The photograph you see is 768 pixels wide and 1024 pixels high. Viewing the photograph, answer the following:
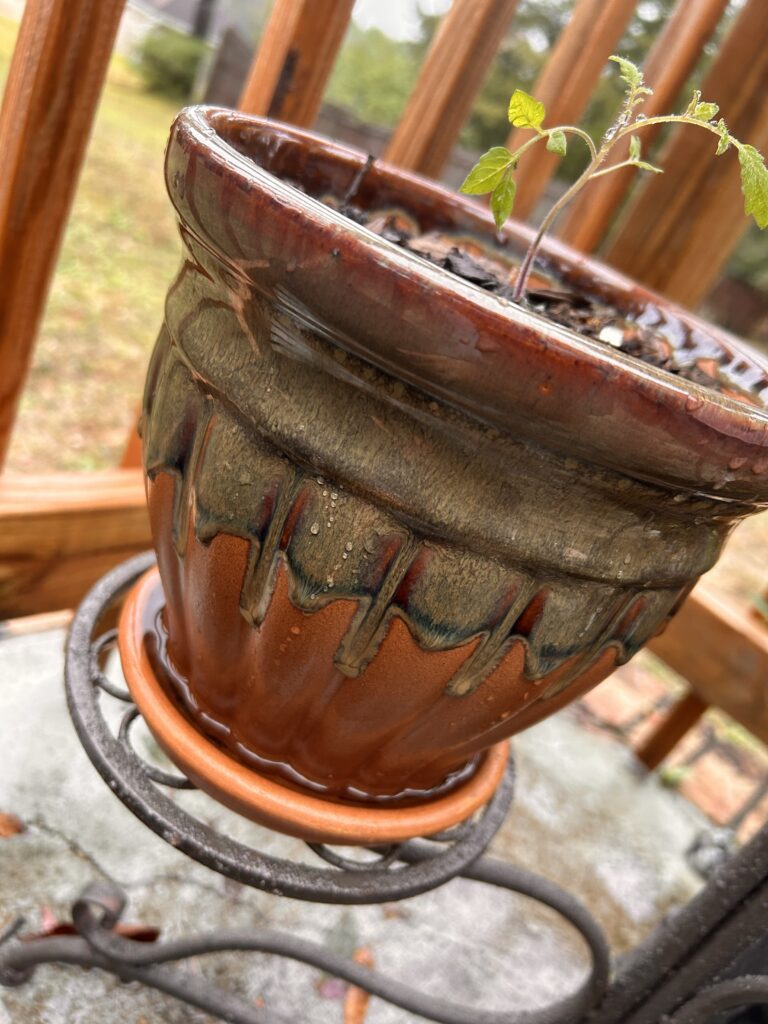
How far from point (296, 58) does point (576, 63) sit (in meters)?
0.48

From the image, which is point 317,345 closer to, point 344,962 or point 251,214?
point 251,214

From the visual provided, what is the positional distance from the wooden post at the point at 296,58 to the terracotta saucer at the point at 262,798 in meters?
0.78

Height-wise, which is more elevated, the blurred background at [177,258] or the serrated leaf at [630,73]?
the serrated leaf at [630,73]

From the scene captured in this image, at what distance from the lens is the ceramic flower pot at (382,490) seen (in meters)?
0.47

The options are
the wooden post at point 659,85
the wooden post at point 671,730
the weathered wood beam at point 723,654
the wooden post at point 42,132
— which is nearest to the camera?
the wooden post at point 42,132


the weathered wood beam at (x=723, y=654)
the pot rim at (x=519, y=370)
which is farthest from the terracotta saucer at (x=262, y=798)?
the weathered wood beam at (x=723, y=654)

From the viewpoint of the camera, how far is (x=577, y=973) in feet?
4.30

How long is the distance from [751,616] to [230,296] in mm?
1416

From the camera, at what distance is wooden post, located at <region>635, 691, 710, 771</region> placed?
1.77 metres

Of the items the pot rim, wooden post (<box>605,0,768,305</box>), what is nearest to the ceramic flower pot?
the pot rim

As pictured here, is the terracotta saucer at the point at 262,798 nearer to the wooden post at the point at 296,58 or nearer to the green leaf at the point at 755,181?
the green leaf at the point at 755,181

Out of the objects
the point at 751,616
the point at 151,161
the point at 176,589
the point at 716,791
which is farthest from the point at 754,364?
the point at 151,161

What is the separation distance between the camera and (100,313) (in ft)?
13.2

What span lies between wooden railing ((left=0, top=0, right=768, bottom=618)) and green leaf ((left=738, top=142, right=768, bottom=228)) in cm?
69
